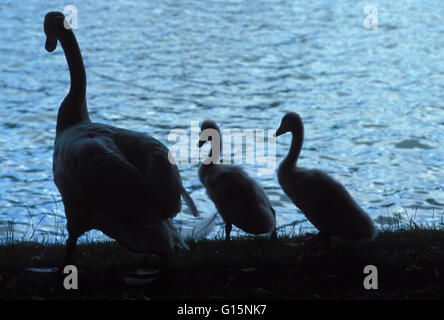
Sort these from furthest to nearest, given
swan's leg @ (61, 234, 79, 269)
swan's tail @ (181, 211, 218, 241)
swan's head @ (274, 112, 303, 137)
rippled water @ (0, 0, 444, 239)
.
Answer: rippled water @ (0, 0, 444, 239)
swan's tail @ (181, 211, 218, 241)
swan's head @ (274, 112, 303, 137)
swan's leg @ (61, 234, 79, 269)

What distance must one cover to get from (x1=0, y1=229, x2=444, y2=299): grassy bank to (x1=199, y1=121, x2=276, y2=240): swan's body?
0.67 feet

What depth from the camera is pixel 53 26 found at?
6062mm

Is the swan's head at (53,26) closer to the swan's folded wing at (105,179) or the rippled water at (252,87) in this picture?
the swan's folded wing at (105,179)

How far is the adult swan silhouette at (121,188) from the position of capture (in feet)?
15.2

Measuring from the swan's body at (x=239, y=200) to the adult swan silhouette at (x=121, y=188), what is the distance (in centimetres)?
84

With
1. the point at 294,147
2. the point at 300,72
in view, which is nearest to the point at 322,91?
the point at 300,72

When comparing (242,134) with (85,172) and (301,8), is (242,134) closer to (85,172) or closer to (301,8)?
(85,172)

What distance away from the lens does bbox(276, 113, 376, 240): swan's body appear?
5.55 meters

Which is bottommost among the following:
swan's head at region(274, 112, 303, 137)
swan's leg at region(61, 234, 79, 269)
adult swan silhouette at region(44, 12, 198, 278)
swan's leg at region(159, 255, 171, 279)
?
swan's leg at region(159, 255, 171, 279)

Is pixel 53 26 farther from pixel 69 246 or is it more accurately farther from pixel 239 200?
pixel 239 200

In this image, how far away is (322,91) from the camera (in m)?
17.1

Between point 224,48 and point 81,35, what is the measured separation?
457cm

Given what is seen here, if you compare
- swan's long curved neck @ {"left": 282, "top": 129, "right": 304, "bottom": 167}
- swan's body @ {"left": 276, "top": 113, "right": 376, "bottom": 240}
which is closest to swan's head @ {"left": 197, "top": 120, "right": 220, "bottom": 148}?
swan's long curved neck @ {"left": 282, "top": 129, "right": 304, "bottom": 167}

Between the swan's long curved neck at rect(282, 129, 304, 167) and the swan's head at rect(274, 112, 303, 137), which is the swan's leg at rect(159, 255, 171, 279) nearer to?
the swan's long curved neck at rect(282, 129, 304, 167)
